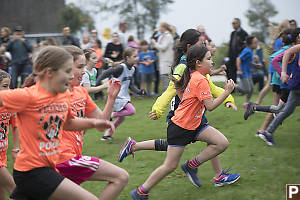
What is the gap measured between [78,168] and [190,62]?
1.82 meters

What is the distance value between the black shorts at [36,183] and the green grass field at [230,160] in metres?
1.90

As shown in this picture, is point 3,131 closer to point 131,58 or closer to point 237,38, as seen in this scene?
point 131,58

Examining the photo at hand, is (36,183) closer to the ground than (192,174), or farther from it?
farther from it

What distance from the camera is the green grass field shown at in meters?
4.75

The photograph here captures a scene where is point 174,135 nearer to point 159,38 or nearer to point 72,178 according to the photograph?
point 72,178

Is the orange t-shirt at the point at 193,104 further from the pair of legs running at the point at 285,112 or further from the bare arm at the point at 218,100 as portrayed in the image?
the pair of legs running at the point at 285,112

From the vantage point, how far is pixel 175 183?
16.8 feet

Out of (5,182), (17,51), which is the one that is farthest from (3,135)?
(17,51)

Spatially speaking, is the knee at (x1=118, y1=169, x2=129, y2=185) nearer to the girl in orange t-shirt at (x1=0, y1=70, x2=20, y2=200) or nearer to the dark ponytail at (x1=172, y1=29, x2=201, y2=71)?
the girl in orange t-shirt at (x1=0, y1=70, x2=20, y2=200)

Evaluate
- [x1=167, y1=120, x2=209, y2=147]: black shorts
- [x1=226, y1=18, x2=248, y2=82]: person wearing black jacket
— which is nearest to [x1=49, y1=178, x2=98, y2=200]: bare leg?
[x1=167, y1=120, x2=209, y2=147]: black shorts

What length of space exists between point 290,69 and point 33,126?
4.76 m

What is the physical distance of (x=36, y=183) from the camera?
2893mm

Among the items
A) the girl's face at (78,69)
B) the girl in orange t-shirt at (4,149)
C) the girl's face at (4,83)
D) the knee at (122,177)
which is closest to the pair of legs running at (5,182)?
the girl in orange t-shirt at (4,149)

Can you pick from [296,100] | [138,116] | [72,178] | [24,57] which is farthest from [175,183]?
[24,57]
